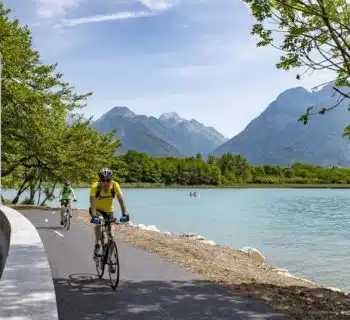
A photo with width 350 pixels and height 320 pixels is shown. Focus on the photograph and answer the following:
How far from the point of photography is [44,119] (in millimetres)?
31078

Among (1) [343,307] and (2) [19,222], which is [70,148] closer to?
(2) [19,222]

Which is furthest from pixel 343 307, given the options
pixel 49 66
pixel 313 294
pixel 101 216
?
pixel 49 66

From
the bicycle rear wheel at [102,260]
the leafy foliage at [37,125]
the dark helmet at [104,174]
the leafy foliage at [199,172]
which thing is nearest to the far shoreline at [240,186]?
the leafy foliage at [199,172]

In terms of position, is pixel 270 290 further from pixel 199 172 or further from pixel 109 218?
pixel 199 172

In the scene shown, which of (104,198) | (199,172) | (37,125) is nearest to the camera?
(104,198)

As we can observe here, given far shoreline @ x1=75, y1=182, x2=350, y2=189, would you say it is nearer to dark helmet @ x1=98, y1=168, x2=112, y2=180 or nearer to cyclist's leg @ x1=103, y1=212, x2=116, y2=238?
cyclist's leg @ x1=103, y1=212, x2=116, y2=238

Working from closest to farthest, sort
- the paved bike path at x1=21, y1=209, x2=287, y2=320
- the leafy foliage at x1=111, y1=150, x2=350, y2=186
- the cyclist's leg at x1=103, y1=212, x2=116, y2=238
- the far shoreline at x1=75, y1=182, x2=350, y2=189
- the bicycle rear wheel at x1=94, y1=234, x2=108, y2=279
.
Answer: the paved bike path at x1=21, y1=209, x2=287, y2=320 < the cyclist's leg at x1=103, y1=212, x2=116, y2=238 < the bicycle rear wheel at x1=94, y1=234, x2=108, y2=279 < the leafy foliage at x1=111, y1=150, x2=350, y2=186 < the far shoreline at x1=75, y1=182, x2=350, y2=189

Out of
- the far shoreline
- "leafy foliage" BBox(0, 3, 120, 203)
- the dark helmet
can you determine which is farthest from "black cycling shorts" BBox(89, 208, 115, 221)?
the far shoreline

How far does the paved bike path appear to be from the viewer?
7750 mm

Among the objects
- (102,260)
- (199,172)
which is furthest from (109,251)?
(199,172)

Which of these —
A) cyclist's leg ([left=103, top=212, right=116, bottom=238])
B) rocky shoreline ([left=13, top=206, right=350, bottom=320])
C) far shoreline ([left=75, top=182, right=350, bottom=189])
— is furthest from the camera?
far shoreline ([left=75, top=182, right=350, bottom=189])

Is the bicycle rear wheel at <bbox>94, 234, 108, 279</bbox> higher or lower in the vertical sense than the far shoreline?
higher

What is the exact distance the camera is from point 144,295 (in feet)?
29.4

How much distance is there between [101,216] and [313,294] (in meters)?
4.39
